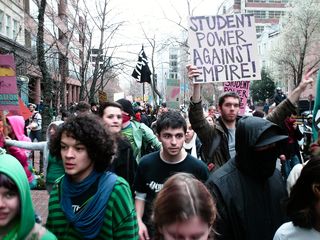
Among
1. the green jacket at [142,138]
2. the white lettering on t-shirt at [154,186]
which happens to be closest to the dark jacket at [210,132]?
the white lettering on t-shirt at [154,186]

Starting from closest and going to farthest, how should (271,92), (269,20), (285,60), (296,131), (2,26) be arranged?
(296,131) < (2,26) < (285,60) < (271,92) < (269,20)

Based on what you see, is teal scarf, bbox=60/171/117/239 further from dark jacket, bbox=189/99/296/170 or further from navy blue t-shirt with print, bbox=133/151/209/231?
dark jacket, bbox=189/99/296/170

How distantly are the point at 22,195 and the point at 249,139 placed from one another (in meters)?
1.33

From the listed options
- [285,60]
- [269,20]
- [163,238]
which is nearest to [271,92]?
[285,60]

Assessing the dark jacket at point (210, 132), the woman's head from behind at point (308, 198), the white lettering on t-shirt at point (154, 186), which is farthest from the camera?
the dark jacket at point (210, 132)

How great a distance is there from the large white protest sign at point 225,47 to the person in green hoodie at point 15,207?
3728mm

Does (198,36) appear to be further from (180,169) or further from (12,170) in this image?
(12,170)

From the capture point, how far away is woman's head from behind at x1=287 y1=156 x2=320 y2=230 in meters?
2.28

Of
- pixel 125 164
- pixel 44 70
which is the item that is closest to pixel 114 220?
pixel 125 164

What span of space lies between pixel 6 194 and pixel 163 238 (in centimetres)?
81

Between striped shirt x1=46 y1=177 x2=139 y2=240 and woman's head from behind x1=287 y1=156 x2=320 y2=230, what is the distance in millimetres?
958

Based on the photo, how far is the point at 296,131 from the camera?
984 centimetres

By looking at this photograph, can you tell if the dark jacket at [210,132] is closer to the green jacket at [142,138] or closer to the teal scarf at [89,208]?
the green jacket at [142,138]

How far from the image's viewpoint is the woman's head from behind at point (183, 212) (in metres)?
2.04
